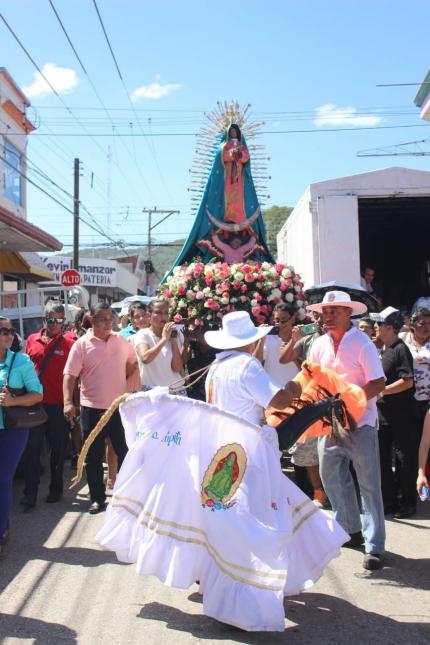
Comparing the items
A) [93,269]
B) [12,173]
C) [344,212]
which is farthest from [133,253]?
[344,212]

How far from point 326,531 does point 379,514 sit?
0.90m

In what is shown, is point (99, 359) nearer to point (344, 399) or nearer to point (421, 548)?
point (344, 399)

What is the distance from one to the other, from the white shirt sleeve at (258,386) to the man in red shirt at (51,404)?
3.65m

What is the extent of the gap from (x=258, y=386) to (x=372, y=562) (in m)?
1.78

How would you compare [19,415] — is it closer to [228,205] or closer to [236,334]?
[236,334]

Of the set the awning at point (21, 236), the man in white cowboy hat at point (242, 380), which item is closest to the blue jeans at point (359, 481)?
the man in white cowboy hat at point (242, 380)

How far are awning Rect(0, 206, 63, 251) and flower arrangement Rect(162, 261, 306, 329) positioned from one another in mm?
4654

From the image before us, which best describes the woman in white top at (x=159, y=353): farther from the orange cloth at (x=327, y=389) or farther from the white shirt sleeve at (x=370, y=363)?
the white shirt sleeve at (x=370, y=363)

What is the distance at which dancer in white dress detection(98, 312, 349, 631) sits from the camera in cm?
390

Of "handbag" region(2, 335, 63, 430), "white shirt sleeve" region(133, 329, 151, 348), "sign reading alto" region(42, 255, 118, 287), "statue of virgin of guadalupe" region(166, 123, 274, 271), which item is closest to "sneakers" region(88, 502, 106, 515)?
"handbag" region(2, 335, 63, 430)

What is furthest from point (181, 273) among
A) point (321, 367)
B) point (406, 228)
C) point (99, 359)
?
point (406, 228)

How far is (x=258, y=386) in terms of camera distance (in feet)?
13.6

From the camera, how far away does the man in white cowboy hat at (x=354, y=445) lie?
506 cm

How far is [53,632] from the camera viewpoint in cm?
404
